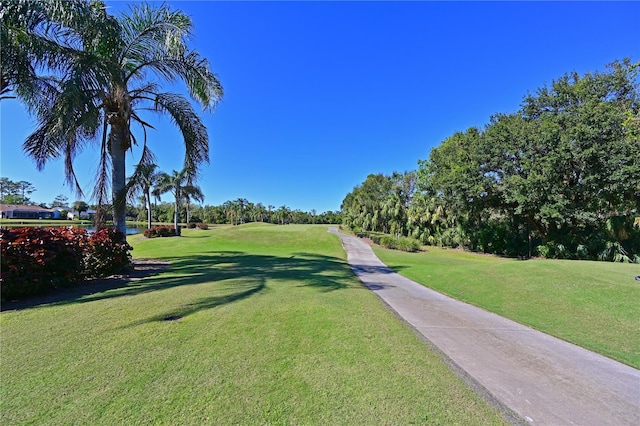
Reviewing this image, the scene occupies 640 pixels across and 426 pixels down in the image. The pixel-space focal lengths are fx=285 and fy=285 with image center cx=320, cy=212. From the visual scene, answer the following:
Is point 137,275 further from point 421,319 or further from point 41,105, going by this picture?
point 421,319

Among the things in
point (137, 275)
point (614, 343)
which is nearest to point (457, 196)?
point (614, 343)

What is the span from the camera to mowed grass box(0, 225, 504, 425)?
95.3 inches

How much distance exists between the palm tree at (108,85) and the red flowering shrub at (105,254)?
1.18 m

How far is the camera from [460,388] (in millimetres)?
3037

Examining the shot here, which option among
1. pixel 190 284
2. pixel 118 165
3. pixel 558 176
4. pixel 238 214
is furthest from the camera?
pixel 238 214

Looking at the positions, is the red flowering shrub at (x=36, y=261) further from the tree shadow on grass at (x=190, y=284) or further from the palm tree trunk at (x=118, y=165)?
the palm tree trunk at (x=118, y=165)

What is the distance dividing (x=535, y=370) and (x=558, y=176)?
21983 mm

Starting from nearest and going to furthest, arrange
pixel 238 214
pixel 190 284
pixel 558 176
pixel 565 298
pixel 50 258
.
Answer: pixel 50 258 < pixel 565 298 < pixel 190 284 < pixel 558 176 < pixel 238 214

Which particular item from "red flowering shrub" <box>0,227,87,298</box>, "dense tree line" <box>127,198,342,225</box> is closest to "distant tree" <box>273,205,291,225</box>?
"dense tree line" <box>127,198,342,225</box>

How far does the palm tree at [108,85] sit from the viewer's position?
724 cm

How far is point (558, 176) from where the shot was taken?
20031 millimetres

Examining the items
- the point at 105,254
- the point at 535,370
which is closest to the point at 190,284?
the point at 105,254

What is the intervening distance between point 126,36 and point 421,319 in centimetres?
1192

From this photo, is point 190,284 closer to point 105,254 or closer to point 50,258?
point 50,258
